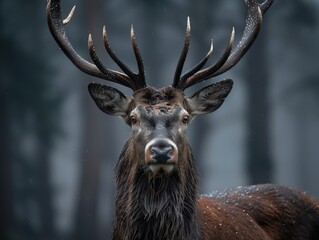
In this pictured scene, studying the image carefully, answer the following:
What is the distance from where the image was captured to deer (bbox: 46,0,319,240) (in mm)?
6457

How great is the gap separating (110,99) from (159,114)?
2.27ft

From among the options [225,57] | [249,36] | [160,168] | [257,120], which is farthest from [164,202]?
[257,120]

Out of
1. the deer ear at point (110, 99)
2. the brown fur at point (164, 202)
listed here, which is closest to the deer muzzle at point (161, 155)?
the brown fur at point (164, 202)

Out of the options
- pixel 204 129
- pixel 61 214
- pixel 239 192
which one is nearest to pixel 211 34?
pixel 204 129

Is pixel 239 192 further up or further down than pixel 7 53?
further down

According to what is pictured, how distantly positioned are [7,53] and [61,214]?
232 cm

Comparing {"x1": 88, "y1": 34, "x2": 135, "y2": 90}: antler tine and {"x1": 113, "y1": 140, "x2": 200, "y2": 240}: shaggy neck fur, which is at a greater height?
{"x1": 88, "y1": 34, "x2": 135, "y2": 90}: antler tine

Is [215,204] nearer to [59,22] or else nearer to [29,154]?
[59,22]

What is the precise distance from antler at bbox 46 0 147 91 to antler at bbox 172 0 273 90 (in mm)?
286

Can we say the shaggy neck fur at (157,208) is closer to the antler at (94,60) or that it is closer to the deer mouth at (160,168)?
the deer mouth at (160,168)

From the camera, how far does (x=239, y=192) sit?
782 cm

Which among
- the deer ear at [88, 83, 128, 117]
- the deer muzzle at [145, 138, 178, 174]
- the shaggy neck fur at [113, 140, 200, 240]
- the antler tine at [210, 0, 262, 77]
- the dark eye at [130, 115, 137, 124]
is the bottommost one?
the shaggy neck fur at [113, 140, 200, 240]

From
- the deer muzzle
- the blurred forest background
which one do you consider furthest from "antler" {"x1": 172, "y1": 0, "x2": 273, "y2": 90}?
the blurred forest background

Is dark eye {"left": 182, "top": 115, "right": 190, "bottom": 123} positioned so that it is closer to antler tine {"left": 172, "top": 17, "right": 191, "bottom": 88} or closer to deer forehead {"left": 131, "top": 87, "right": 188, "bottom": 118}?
deer forehead {"left": 131, "top": 87, "right": 188, "bottom": 118}
